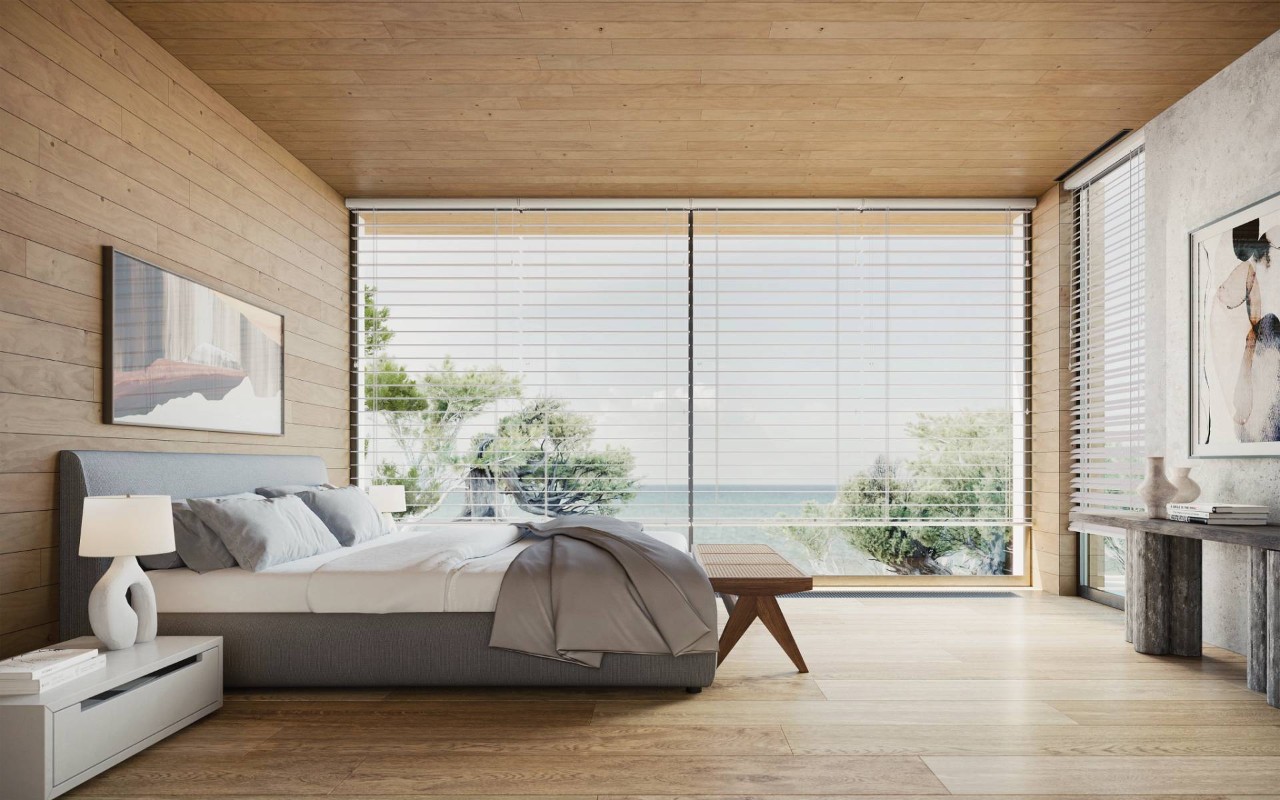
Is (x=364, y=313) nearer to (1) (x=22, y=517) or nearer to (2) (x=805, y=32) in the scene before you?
(1) (x=22, y=517)

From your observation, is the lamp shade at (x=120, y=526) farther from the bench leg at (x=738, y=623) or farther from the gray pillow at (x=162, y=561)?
the bench leg at (x=738, y=623)

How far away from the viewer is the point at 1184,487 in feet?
12.7

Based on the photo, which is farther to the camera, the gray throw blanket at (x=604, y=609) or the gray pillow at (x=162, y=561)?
the gray pillow at (x=162, y=561)

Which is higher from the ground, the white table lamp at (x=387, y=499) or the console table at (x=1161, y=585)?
the white table lamp at (x=387, y=499)

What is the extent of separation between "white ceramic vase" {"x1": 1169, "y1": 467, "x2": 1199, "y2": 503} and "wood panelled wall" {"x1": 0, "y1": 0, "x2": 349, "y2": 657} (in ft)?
15.7

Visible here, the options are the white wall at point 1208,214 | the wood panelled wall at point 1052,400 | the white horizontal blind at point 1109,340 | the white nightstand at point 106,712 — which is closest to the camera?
the white nightstand at point 106,712

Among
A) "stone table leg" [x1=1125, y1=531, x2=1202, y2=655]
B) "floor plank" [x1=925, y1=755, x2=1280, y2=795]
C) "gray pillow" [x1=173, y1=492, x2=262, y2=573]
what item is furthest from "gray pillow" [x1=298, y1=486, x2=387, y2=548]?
"stone table leg" [x1=1125, y1=531, x2=1202, y2=655]

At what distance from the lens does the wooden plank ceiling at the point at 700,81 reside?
11.2 feet

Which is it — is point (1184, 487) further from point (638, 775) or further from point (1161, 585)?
point (638, 775)

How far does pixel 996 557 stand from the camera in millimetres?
8125

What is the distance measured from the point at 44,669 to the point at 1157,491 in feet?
14.8

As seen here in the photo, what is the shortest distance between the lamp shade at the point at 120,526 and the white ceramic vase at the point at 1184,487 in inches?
174

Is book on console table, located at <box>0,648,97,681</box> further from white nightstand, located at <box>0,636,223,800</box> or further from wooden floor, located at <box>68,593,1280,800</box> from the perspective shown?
wooden floor, located at <box>68,593,1280,800</box>

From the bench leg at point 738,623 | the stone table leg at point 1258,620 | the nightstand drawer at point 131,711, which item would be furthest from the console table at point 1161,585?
the nightstand drawer at point 131,711
